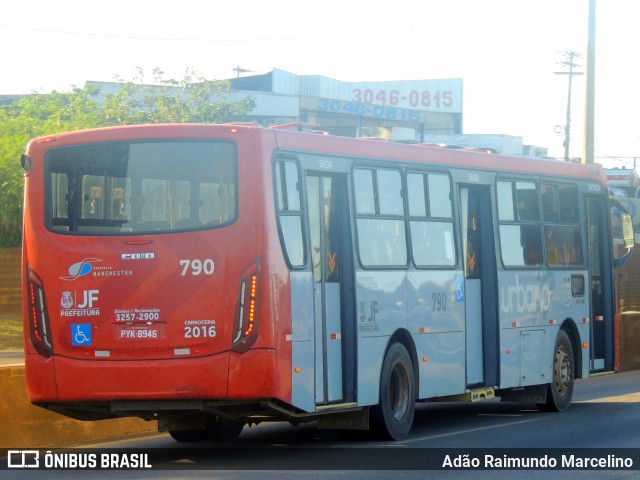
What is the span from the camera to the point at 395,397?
13.9 meters

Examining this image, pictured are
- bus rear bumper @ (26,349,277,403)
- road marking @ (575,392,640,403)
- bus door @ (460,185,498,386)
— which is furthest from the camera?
road marking @ (575,392,640,403)

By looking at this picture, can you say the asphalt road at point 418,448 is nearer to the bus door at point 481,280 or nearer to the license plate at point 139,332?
the bus door at point 481,280

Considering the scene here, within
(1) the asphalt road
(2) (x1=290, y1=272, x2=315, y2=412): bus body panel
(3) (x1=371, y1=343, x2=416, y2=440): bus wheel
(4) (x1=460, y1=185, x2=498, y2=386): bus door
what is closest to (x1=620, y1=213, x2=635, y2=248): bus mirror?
(1) the asphalt road

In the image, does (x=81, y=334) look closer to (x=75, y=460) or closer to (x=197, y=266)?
(x=197, y=266)

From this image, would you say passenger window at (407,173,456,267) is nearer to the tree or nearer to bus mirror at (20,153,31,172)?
bus mirror at (20,153,31,172)

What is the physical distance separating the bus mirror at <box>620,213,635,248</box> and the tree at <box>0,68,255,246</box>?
15.7m

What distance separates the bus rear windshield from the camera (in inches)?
459

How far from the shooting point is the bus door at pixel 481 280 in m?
15.7

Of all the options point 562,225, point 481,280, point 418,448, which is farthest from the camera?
point 562,225

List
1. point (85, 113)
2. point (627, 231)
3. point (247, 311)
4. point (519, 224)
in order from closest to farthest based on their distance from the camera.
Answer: point (247, 311) → point (519, 224) → point (627, 231) → point (85, 113)

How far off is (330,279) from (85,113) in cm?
2494

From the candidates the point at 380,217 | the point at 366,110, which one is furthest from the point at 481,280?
the point at 366,110

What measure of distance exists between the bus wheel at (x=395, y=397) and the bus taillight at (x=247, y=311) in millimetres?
2467

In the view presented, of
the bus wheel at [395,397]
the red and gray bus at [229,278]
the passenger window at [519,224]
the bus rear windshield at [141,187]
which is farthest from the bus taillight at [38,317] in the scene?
the passenger window at [519,224]
